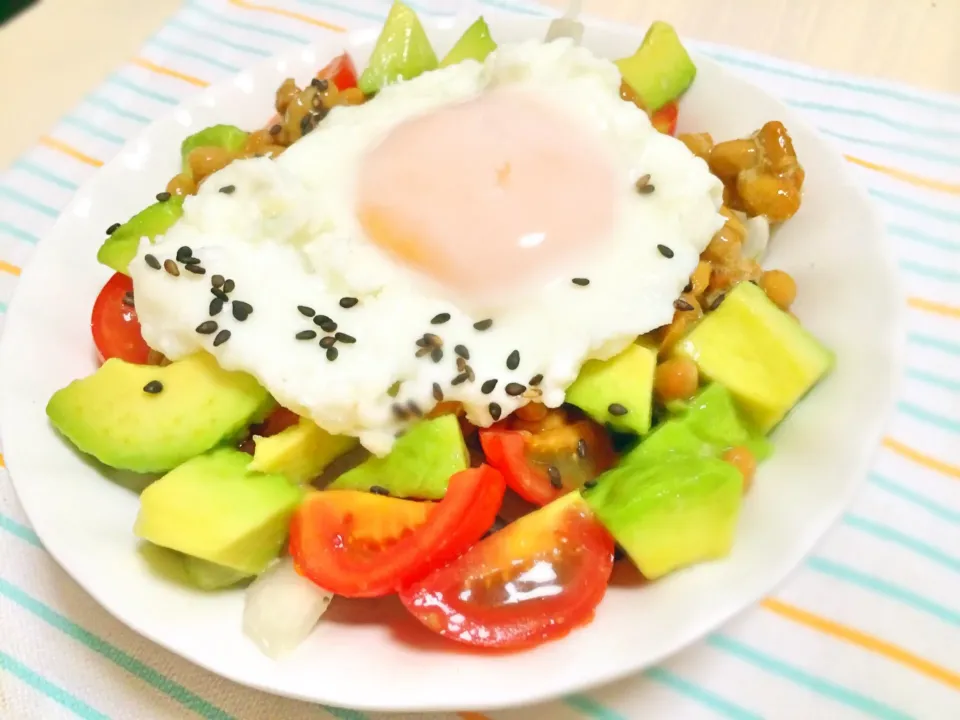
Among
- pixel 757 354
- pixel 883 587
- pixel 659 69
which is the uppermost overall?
pixel 659 69

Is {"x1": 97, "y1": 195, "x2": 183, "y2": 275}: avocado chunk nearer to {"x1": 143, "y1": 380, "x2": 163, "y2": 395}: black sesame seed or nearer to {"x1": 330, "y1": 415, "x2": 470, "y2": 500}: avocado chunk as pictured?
{"x1": 143, "y1": 380, "x2": 163, "y2": 395}: black sesame seed

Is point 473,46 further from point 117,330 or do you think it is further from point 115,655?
point 115,655

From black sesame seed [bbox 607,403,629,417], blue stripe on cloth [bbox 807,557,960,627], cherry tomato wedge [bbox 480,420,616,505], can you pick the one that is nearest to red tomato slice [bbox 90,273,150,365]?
cherry tomato wedge [bbox 480,420,616,505]

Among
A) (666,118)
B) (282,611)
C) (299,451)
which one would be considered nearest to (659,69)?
(666,118)

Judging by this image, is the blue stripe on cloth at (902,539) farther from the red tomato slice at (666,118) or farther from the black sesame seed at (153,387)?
the black sesame seed at (153,387)

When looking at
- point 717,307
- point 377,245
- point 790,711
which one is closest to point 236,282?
point 377,245

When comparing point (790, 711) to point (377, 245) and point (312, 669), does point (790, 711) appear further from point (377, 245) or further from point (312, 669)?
point (377, 245)
